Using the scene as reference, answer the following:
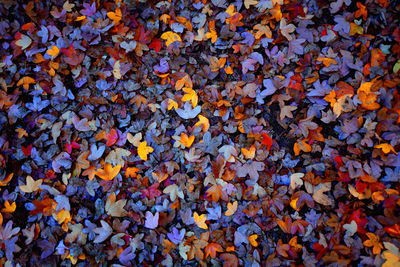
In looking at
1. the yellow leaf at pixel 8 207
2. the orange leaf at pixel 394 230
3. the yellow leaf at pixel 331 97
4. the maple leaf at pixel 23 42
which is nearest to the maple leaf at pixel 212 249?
the orange leaf at pixel 394 230

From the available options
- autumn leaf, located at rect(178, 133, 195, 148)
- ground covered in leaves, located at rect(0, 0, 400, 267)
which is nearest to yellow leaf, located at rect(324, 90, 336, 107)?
ground covered in leaves, located at rect(0, 0, 400, 267)

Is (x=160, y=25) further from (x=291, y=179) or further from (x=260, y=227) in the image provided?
(x=260, y=227)

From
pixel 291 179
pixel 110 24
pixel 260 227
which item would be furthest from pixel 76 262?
pixel 110 24

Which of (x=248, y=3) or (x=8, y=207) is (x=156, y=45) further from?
(x=8, y=207)

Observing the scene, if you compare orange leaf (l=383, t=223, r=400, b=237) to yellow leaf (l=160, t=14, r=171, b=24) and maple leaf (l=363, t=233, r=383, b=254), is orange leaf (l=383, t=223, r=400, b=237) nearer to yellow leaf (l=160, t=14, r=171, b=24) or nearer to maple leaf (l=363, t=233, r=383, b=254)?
maple leaf (l=363, t=233, r=383, b=254)

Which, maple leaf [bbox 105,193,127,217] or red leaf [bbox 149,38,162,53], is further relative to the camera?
red leaf [bbox 149,38,162,53]

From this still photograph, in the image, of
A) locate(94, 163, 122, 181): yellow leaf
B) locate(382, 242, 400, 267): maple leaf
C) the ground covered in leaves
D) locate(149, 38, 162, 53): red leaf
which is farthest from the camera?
locate(149, 38, 162, 53): red leaf

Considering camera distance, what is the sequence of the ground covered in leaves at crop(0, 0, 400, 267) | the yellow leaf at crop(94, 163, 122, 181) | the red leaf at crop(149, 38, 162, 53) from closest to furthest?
1. the ground covered in leaves at crop(0, 0, 400, 267)
2. the yellow leaf at crop(94, 163, 122, 181)
3. the red leaf at crop(149, 38, 162, 53)

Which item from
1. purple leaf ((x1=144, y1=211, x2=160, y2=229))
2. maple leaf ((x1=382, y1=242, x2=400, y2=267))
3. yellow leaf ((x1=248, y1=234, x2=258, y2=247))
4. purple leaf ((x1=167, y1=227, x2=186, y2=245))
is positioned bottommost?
maple leaf ((x1=382, y1=242, x2=400, y2=267))

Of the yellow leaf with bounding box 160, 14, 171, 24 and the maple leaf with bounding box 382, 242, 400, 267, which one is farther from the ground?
the yellow leaf with bounding box 160, 14, 171, 24
